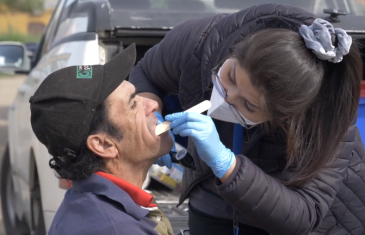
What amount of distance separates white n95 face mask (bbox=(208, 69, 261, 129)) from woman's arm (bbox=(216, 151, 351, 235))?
0.16m

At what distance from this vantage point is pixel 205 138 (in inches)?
72.3

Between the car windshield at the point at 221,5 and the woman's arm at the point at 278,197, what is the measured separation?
1.72 meters

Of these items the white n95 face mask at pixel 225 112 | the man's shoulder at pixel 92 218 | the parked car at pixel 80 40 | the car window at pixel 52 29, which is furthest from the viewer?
the car window at pixel 52 29

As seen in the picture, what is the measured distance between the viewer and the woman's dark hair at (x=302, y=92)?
1.84 meters

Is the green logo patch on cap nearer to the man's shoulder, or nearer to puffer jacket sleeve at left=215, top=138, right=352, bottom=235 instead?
the man's shoulder

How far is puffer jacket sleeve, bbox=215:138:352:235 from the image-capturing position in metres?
1.84

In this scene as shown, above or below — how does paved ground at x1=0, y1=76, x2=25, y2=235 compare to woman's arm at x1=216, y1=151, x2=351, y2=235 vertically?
below

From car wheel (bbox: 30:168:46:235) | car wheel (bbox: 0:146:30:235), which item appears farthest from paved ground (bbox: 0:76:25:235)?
car wheel (bbox: 30:168:46:235)

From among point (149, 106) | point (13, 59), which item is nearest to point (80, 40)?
point (149, 106)

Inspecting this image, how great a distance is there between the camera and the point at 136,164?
185 centimetres

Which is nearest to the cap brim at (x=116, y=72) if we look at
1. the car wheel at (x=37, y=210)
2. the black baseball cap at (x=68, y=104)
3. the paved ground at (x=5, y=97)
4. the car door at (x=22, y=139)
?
the black baseball cap at (x=68, y=104)

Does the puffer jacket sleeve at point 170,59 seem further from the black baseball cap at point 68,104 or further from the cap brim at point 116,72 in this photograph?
the black baseball cap at point 68,104

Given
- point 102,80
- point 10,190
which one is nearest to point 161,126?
point 102,80

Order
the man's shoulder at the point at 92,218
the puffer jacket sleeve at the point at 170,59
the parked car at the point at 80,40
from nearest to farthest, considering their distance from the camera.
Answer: the man's shoulder at the point at 92,218 → the puffer jacket sleeve at the point at 170,59 → the parked car at the point at 80,40
